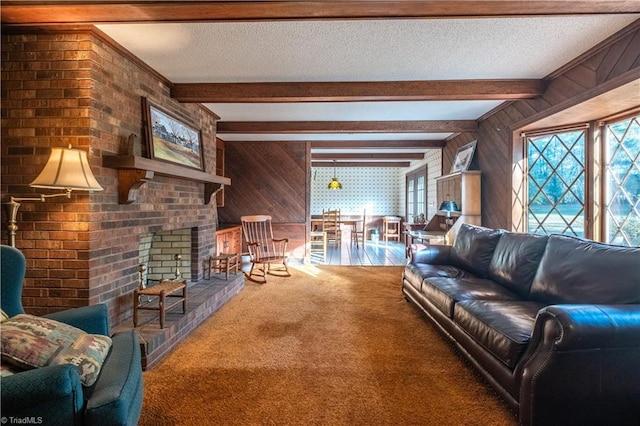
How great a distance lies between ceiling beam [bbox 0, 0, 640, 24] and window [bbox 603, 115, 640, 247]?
1.39 metres

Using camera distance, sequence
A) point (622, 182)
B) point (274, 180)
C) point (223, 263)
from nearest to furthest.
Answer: point (622, 182) → point (223, 263) → point (274, 180)

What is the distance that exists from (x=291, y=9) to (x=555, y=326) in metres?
2.25

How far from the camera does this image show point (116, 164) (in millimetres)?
2320

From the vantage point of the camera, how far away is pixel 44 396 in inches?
40.7

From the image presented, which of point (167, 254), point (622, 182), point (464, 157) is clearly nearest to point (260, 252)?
point (167, 254)

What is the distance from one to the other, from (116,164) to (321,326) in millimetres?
2115

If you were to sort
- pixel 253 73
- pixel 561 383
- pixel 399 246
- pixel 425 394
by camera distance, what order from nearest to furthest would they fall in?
1. pixel 561 383
2. pixel 425 394
3. pixel 253 73
4. pixel 399 246

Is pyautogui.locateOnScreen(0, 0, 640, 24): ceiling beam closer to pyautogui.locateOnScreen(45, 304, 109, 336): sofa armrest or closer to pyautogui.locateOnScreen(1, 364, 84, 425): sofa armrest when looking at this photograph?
pyautogui.locateOnScreen(45, 304, 109, 336): sofa armrest

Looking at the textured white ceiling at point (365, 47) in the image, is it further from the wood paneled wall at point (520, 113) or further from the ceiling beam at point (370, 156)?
the ceiling beam at point (370, 156)

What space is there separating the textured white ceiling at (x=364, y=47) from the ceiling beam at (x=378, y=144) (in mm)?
2971

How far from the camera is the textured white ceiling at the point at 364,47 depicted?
2252 mm

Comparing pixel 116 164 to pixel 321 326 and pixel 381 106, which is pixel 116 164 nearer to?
pixel 321 326

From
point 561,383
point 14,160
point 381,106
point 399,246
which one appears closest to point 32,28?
point 14,160

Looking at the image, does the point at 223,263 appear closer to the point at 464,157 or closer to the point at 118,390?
the point at 118,390
